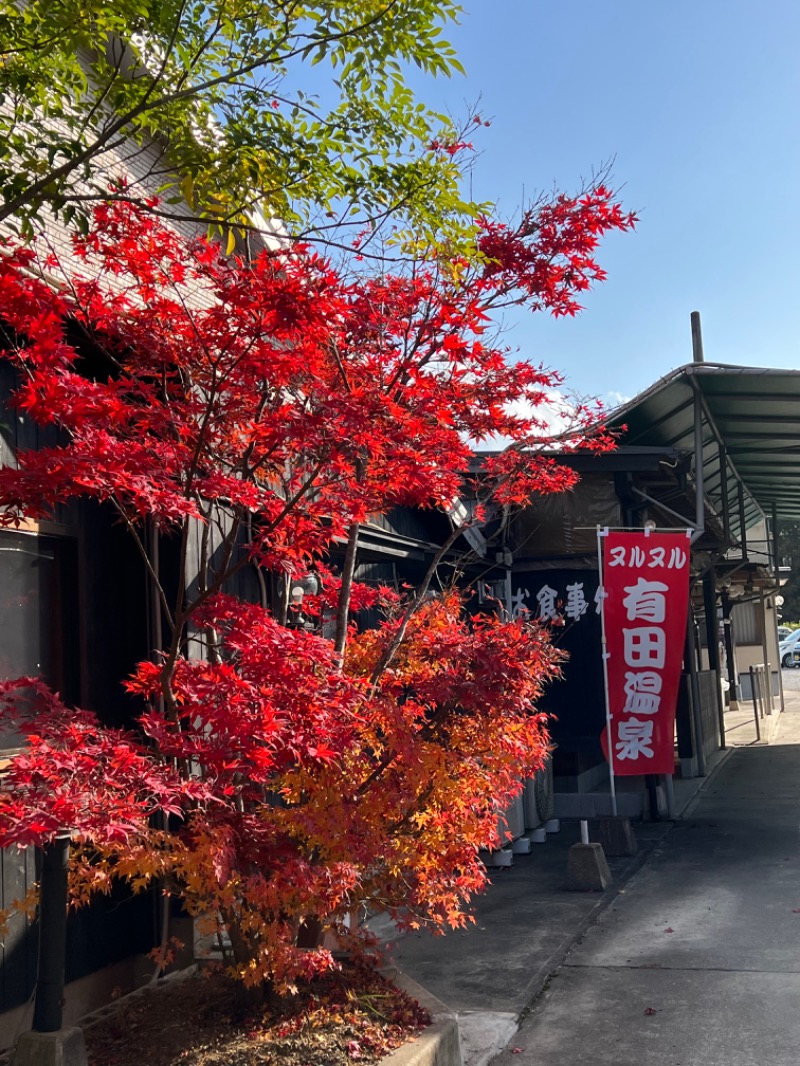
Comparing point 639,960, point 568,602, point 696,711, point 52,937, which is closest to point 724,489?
point 696,711

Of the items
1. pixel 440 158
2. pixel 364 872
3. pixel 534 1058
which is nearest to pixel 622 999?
pixel 534 1058

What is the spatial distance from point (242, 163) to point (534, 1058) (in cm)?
517

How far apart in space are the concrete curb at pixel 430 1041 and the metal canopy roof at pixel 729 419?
28.9 ft

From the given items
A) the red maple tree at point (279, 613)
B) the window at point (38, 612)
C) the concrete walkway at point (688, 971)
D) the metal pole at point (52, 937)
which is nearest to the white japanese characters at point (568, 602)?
the concrete walkway at point (688, 971)

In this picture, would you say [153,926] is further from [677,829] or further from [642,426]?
[642,426]

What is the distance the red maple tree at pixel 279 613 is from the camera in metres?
4.32

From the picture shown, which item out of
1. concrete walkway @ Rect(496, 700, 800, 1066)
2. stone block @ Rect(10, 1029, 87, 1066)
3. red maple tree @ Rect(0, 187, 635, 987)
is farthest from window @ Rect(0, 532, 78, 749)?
concrete walkway @ Rect(496, 700, 800, 1066)

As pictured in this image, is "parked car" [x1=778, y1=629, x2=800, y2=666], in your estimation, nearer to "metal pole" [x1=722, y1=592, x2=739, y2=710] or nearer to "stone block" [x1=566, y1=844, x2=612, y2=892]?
"metal pole" [x1=722, y1=592, x2=739, y2=710]

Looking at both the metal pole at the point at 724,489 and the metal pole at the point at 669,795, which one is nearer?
the metal pole at the point at 669,795

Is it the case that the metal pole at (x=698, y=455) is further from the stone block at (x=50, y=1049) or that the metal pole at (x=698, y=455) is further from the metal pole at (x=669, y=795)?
the stone block at (x=50, y=1049)

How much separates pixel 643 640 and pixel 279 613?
6912mm

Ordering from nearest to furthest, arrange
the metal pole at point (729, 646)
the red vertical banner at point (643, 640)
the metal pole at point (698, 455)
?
the red vertical banner at point (643, 640)
the metal pole at point (698, 455)
the metal pole at point (729, 646)

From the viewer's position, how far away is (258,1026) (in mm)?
5023

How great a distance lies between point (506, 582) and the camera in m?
13.8
